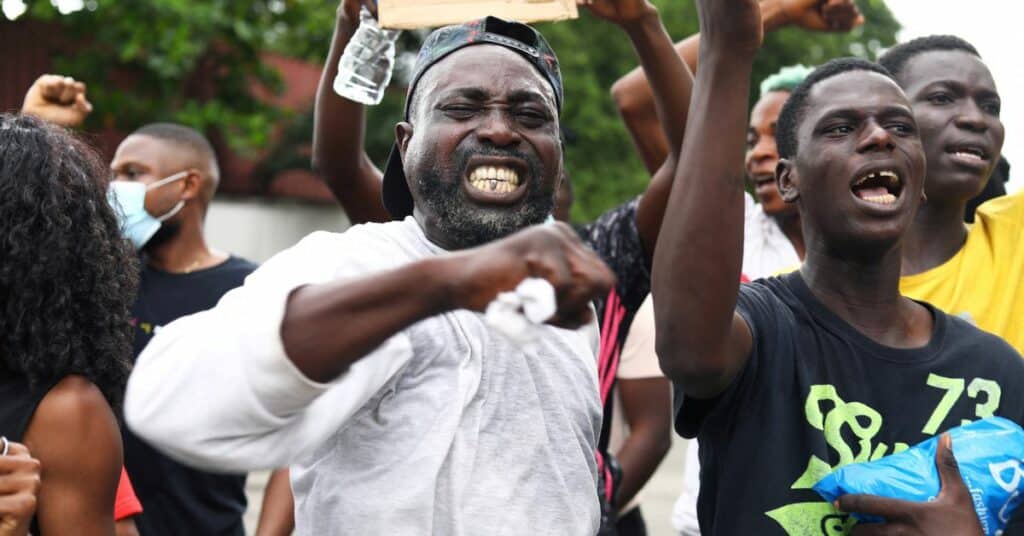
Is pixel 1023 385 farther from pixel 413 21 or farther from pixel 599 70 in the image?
pixel 599 70

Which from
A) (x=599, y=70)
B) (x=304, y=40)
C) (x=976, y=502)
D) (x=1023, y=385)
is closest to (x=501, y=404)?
(x=976, y=502)

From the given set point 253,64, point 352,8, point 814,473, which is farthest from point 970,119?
point 253,64

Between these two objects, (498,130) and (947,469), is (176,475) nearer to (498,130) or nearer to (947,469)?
(498,130)

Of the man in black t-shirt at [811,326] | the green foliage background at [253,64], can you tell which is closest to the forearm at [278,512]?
the man in black t-shirt at [811,326]

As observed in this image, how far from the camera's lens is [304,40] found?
18156 millimetres

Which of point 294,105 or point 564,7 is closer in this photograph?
point 564,7

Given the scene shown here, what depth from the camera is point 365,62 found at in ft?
13.1

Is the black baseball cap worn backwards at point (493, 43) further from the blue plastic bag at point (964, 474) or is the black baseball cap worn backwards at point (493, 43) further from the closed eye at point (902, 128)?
the blue plastic bag at point (964, 474)

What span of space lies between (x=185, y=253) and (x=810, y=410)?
3455 mm

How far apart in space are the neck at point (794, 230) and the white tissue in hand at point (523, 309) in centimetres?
335

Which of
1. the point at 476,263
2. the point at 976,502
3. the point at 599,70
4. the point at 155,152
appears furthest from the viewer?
the point at 599,70

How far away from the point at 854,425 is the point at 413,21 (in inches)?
50.9

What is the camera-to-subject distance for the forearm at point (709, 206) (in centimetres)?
241

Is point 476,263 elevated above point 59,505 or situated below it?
above
